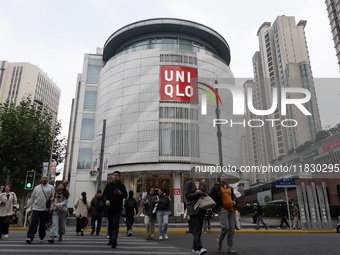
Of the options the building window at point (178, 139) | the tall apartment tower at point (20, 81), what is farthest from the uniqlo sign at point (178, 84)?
the tall apartment tower at point (20, 81)

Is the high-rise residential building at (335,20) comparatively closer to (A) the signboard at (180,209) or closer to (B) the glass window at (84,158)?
(B) the glass window at (84,158)

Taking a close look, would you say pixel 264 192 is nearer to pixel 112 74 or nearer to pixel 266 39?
pixel 112 74

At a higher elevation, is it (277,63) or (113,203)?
(277,63)

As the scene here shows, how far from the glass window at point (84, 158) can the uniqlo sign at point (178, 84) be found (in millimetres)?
14558

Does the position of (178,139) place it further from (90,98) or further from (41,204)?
(41,204)

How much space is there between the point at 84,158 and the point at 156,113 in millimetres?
13881

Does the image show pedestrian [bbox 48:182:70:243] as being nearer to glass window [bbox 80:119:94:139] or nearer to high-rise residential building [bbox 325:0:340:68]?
glass window [bbox 80:119:94:139]

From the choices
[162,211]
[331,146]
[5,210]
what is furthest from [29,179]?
[331,146]

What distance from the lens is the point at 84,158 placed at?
130 feet

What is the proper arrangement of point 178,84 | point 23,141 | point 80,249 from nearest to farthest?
point 80,249
point 23,141
point 178,84

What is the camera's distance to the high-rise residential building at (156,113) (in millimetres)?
33094

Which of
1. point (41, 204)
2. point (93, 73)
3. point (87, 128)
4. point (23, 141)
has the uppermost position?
point (93, 73)

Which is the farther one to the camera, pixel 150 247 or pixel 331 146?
pixel 331 146

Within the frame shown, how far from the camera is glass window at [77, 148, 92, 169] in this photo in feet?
129
